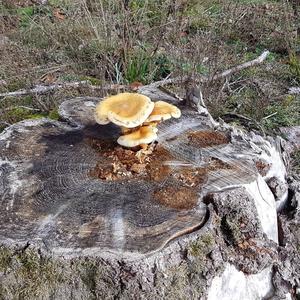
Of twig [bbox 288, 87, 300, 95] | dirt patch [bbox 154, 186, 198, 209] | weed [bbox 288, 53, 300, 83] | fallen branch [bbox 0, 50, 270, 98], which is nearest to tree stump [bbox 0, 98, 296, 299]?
dirt patch [bbox 154, 186, 198, 209]

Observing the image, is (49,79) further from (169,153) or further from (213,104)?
(169,153)

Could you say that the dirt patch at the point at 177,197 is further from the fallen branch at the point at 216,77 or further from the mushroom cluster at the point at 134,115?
the fallen branch at the point at 216,77

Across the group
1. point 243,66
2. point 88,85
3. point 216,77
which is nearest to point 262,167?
point 216,77

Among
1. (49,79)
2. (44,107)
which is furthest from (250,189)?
(49,79)

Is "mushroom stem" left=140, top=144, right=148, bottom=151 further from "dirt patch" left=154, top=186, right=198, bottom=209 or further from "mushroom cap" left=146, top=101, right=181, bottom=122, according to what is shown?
"dirt patch" left=154, top=186, right=198, bottom=209

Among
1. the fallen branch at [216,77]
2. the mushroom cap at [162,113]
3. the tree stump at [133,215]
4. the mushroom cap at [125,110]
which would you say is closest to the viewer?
the tree stump at [133,215]

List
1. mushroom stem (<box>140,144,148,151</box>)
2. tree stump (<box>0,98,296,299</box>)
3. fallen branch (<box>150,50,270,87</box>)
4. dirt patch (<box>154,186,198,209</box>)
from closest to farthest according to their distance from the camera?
tree stump (<box>0,98,296,299</box>) < dirt patch (<box>154,186,198,209</box>) < mushroom stem (<box>140,144,148,151</box>) < fallen branch (<box>150,50,270,87</box>)

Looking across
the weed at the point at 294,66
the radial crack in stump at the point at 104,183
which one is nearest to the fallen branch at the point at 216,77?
the weed at the point at 294,66
